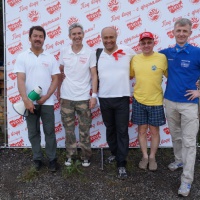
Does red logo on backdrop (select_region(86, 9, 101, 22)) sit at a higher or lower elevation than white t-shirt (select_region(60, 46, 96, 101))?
higher

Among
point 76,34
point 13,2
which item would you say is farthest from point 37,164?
point 13,2

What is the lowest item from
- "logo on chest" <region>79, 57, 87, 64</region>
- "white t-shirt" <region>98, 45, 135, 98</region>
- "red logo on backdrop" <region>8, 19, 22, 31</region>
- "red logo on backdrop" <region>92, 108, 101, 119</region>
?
"red logo on backdrop" <region>92, 108, 101, 119</region>

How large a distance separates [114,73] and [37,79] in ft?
3.27

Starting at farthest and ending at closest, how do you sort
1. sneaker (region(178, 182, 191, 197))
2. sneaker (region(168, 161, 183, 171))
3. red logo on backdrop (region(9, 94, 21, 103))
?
1. red logo on backdrop (region(9, 94, 21, 103))
2. sneaker (region(168, 161, 183, 171))
3. sneaker (region(178, 182, 191, 197))

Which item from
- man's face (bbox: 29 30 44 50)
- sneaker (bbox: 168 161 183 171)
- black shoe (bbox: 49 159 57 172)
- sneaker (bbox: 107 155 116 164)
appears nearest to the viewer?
man's face (bbox: 29 30 44 50)

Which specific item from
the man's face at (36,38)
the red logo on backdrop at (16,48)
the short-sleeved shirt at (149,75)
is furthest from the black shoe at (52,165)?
the red logo on backdrop at (16,48)

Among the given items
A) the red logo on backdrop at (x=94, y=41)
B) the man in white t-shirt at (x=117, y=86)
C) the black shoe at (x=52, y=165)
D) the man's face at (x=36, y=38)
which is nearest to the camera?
the man's face at (x=36, y=38)

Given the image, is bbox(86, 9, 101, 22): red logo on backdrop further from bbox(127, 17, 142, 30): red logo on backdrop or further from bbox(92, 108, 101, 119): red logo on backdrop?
bbox(92, 108, 101, 119): red logo on backdrop

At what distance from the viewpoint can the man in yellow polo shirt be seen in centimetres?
345

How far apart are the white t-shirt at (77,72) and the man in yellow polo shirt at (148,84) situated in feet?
1.97

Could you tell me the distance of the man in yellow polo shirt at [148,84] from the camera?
345cm

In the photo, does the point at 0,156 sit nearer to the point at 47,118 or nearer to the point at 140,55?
the point at 47,118

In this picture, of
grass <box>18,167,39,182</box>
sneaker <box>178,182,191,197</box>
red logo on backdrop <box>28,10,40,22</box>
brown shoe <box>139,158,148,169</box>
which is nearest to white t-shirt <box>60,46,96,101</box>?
red logo on backdrop <box>28,10,40,22</box>

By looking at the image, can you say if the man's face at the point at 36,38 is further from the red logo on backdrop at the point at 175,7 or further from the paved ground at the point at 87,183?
the red logo on backdrop at the point at 175,7
